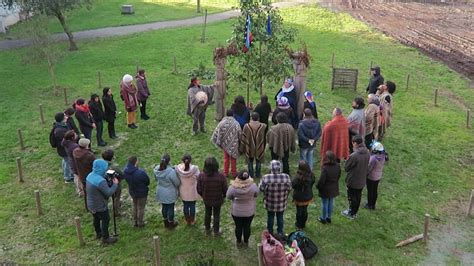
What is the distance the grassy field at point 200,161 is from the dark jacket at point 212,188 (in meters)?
1.03

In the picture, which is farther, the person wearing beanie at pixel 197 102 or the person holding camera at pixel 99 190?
the person wearing beanie at pixel 197 102

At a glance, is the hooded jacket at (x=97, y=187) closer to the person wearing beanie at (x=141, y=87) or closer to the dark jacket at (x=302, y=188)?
the dark jacket at (x=302, y=188)

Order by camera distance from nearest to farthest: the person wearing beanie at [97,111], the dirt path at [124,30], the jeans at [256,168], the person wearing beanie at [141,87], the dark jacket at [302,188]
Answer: the dark jacket at [302,188] < the jeans at [256,168] < the person wearing beanie at [97,111] < the person wearing beanie at [141,87] < the dirt path at [124,30]

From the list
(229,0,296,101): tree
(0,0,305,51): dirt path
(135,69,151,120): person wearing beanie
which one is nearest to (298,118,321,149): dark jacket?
(229,0,296,101): tree

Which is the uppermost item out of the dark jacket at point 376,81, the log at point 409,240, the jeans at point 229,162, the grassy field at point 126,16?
the grassy field at point 126,16

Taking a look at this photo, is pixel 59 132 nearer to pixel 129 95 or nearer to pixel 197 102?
pixel 129 95

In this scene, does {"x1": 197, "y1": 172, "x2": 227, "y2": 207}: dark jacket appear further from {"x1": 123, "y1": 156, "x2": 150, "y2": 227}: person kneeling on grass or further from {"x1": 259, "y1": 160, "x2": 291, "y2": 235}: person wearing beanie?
{"x1": 123, "y1": 156, "x2": 150, "y2": 227}: person kneeling on grass

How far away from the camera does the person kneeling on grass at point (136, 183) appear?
372 inches

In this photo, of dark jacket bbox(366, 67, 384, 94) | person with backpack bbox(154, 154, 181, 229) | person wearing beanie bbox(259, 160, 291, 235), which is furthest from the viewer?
dark jacket bbox(366, 67, 384, 94)

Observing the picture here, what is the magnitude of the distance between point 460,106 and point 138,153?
39.3ft

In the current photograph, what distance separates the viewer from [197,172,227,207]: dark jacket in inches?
361

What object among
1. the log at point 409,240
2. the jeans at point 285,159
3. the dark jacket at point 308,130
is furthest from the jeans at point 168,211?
the log at point 409,240

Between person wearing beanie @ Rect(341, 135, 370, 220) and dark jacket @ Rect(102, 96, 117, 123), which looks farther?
dark jacket @ Rect(102, 96, 117, 123)

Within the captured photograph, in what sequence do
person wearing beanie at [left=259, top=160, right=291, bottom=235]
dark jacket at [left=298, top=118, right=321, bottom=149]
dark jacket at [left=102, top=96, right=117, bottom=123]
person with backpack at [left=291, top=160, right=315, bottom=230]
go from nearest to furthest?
person wearing beanie at [left=259, top=160, right=291, bottom=235]
person with backpack at [left=291, top=160, right=315, bottom=230]
dark jacket at [left=298, top=118, right=321, bottom=149]
dark jacket at [left=102, top=96, right=117, bottom=123]
